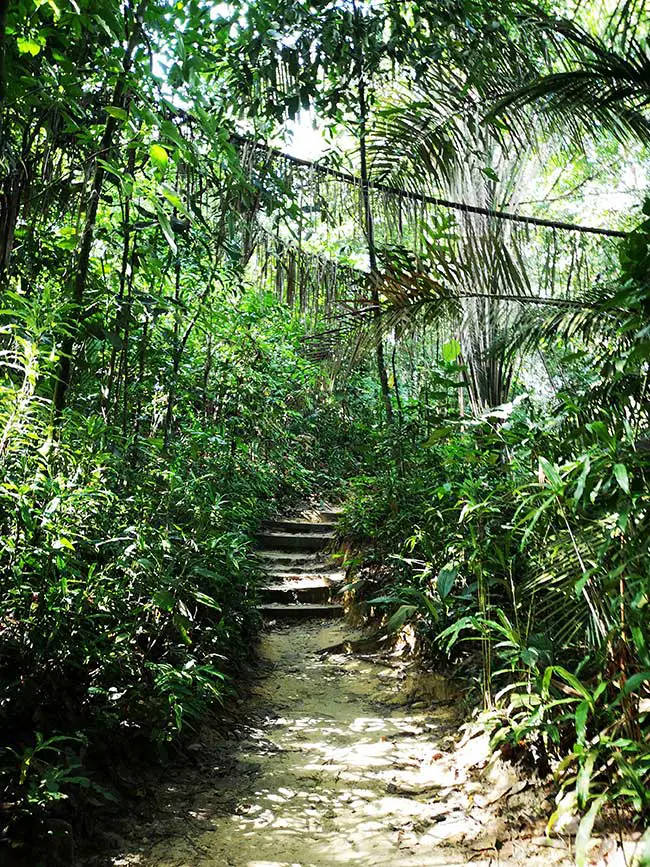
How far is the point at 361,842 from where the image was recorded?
220 cm

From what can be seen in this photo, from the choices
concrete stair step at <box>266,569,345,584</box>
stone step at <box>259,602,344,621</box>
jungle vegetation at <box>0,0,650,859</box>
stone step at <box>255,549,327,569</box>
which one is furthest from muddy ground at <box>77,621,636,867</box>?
stone step at <box>255,549,327,569</box>

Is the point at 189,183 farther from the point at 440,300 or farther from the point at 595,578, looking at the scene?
the point at 595,578

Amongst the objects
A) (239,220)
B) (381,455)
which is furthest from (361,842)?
(381,455)

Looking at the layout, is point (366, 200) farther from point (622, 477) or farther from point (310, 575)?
point (310, 575)

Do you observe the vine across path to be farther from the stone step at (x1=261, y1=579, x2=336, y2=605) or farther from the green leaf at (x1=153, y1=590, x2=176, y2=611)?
the stone step at (x1=261, y1=579, x2=336, y2=605)

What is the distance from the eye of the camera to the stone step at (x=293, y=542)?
6984 mm

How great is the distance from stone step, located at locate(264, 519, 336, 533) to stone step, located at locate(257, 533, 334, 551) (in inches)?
10.1

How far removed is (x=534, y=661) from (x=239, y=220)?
2.79 m

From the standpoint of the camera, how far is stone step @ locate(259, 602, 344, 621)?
545cm

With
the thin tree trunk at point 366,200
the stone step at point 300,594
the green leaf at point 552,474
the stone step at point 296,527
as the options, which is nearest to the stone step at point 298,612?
the stone step at point 300,594

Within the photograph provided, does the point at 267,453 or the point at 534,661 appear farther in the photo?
the point at 267,453

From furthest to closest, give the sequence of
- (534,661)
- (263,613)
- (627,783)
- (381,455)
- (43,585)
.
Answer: (381,455), (263,613), (534,661), (43,585), (627,783)

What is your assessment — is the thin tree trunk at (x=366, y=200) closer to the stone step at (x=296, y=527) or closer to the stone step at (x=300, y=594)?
the stone step at (x=300, y=594)

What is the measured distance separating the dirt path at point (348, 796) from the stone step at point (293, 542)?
3294 millimetres
